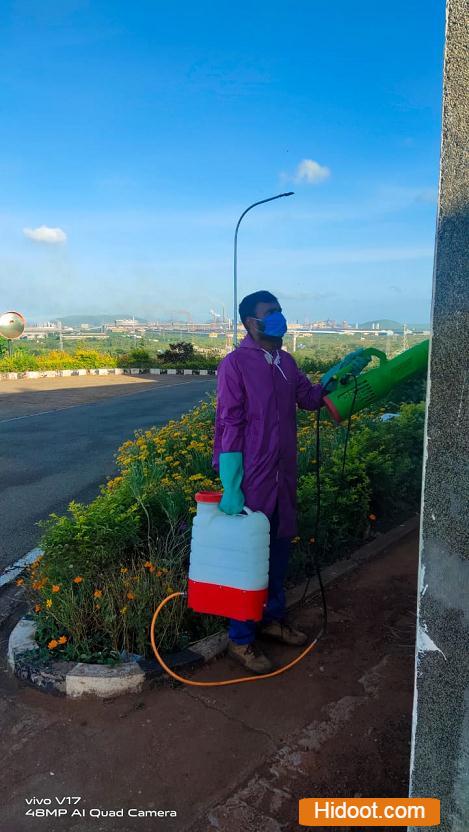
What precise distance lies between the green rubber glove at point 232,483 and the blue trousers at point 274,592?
0.25 metres

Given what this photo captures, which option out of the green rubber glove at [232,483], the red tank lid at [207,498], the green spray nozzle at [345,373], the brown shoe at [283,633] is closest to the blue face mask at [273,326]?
the green spray nozzle at [345,373]

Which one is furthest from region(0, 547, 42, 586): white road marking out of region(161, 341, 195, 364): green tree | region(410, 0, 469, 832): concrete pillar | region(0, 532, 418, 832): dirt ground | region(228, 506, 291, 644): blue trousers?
region(161, 341, 195, 364): green tree

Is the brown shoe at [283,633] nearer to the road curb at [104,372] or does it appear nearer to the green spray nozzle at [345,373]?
the green spray nozzle at [345,373]

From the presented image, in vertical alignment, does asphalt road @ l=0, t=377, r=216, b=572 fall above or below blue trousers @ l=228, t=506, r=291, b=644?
below

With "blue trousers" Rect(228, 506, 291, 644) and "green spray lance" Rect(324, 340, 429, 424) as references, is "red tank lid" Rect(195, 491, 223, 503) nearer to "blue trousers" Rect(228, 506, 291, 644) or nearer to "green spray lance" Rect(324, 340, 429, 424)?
"blue trousers" Rect(228, 506, 291, 644)

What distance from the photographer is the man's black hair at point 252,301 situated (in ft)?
10.1

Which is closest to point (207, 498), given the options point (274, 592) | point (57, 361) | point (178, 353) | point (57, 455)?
point (274, 592)

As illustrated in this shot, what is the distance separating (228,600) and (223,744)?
0.61 m

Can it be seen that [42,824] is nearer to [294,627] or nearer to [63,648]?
[63,648]

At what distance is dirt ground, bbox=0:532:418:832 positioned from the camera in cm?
227

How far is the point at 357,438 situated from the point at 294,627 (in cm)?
244

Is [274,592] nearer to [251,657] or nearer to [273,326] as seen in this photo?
[251,657]

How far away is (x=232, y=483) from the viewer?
9.73 ft

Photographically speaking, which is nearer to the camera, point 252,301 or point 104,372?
point 252,301
